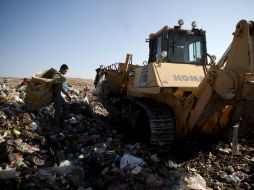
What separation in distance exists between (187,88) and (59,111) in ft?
10.5

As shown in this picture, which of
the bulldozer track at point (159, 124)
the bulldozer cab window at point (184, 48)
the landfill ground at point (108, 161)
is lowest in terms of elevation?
the landfill ground at point (108, 161)

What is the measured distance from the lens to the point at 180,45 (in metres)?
6.08

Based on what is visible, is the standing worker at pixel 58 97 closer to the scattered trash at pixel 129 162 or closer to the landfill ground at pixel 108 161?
the landfill ground at pixel 108 161

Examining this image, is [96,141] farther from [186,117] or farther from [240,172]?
[240,172]

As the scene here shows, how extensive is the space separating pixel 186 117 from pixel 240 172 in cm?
117

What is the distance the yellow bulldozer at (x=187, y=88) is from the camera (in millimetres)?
3873

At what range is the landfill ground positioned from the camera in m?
3.88

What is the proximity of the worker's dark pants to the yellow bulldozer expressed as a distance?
4.49ft

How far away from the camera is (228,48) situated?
14.3ft

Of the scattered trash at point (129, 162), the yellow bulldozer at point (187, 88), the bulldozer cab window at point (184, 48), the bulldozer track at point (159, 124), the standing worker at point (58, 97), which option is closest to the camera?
the yellow bulldozer at point (187, 88)

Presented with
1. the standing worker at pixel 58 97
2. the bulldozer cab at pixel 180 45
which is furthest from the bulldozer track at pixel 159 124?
the standing worker at pixel 58 97

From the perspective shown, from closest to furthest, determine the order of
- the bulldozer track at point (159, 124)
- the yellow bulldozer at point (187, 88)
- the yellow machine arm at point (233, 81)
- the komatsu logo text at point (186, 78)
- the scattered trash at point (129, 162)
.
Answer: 1. the yellow machine arm at point (233, 81)
2. the yellow bulldozer at point (187, 88)
3. the scattered trash at point (129, 162)
4. the bulldozer track at point (159, 124)
5. the komatsu logo text at point (186, 78)

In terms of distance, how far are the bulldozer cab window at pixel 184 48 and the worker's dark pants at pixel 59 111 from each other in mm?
2744

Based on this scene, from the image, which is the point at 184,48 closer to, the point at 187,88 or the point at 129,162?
the point at 187,88
